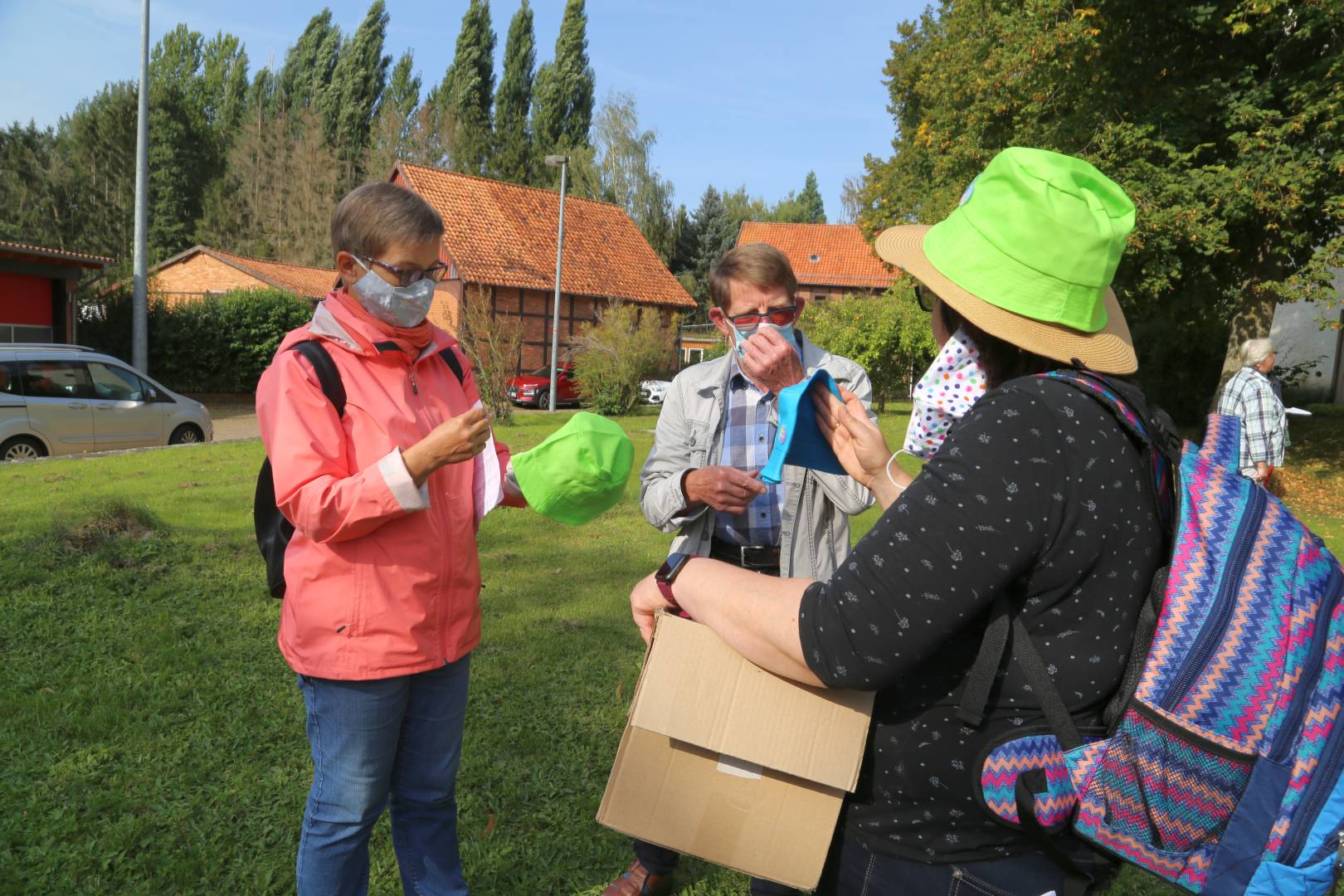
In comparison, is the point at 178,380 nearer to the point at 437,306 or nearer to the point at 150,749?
the point at 437,306

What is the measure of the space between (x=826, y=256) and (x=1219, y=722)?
5111 cm

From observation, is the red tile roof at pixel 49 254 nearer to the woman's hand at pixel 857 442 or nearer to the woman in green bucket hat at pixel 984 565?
the woman's hand at pixel 857 442

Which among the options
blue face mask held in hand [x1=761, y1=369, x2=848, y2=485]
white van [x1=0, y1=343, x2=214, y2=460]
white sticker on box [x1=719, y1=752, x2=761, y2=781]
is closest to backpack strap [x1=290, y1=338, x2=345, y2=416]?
blue face mask held in hand [x1=761, y1=369, x2=848, y2=485]

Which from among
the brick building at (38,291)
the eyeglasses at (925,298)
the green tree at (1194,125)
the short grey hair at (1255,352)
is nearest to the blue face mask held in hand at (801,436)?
the eyeglasses at (925,298)

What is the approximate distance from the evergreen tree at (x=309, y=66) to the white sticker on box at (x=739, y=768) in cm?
6053

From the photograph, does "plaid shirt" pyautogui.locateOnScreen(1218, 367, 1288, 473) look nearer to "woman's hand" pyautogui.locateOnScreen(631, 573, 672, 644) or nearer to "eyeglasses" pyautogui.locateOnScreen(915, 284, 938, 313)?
"eyeglasses" pyautogui.locateOnScreen(915, 284, 938, 313)

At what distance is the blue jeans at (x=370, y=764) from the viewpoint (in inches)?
85.0

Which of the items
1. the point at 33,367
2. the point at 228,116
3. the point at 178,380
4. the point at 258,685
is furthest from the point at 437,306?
the point at 228,116

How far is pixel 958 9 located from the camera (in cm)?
1838

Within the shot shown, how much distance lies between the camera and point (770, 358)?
2.11 meters

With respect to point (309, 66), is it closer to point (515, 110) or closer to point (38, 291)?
point (515, 110)

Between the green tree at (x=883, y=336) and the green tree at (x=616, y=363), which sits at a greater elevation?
the green tree at (x=883, y=336)

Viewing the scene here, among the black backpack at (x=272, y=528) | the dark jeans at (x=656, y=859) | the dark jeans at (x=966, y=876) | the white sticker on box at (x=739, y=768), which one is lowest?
the dark jeans at (x=656, y=859)

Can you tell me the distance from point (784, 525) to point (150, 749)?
114 inches
